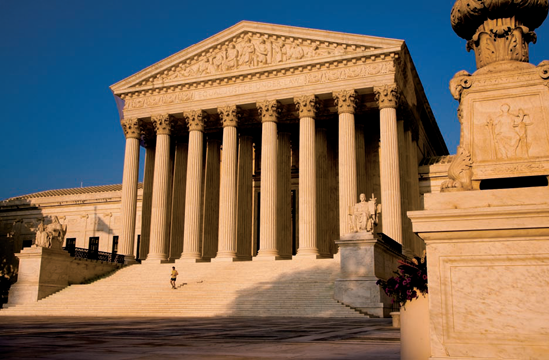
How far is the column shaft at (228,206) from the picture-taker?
41.1m

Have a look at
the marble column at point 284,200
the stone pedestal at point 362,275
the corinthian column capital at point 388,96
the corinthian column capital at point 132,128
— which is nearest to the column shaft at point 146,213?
the corinthian column capital at point 132,128

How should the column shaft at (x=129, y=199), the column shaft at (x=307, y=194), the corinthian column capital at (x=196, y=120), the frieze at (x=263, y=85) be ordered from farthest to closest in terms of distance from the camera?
the corinthian column capital at (x=196, y=120) < the column shaft at (x=129, y=199) < the frieze at (x=263, y=85) < the column shaft at (x=307, y=194)

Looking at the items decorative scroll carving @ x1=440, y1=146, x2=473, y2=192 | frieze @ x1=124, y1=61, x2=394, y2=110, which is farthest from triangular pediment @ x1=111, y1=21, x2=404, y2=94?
decorative scroll carving @ x1=440, y1=146, x2=473, y2=192

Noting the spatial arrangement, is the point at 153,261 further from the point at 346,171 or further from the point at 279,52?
the point at 279,52

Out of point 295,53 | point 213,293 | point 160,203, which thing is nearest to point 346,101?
point 295,53

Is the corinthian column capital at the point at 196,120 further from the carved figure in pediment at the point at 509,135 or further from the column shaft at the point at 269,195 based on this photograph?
the carved figure in pediment at the point at 509,135

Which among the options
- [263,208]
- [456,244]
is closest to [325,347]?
[456,244]

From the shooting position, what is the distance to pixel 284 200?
1752 inches

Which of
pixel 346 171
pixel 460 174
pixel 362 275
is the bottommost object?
pixel 362 275

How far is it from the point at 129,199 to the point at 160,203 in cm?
293

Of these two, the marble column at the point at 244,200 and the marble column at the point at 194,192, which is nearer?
the marble column at the point at 194,192

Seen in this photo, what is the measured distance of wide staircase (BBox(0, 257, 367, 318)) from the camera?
27.7 m

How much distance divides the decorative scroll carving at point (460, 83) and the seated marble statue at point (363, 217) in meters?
21.4

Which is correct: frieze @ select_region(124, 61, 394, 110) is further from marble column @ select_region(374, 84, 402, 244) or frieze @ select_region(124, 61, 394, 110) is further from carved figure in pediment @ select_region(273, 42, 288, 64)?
marble column @ select_region(374, 84, 402, 244)
